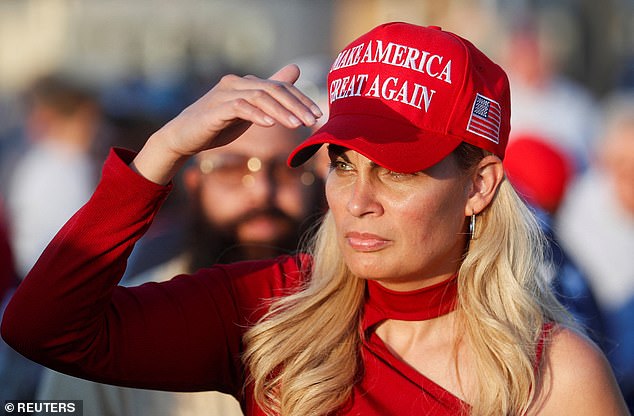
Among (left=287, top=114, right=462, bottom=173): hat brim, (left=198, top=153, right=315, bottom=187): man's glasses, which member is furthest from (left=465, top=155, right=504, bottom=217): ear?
(left=198, top=153, right=315, bottom=187): man's glasses

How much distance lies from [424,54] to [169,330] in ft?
2.94

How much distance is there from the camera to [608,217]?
6.61 meters

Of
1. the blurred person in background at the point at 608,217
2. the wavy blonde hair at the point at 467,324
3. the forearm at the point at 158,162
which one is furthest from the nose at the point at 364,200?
the blurred person in background at the point at 608,217

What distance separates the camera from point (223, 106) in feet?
7.59

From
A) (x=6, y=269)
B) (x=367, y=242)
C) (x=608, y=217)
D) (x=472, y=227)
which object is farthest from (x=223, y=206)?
(x=608, y=217)

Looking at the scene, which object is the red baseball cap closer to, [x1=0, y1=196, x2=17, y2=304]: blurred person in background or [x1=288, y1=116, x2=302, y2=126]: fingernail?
[x1=288, y1=116, x2=302, y2=126]: fingernail

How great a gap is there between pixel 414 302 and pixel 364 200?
34cm

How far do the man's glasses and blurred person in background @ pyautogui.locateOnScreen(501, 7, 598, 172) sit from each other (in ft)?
12.2

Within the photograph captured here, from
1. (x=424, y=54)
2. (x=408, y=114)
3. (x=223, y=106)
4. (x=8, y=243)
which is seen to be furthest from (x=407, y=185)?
(x=8, y=243)

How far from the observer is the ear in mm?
2600

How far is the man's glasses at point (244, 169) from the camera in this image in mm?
4160

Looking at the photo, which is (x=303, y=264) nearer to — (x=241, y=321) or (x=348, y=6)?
(x=241, y=321)

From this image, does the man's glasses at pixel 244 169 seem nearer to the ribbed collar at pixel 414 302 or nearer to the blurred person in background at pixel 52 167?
the ribbed collar at pixel 414 302

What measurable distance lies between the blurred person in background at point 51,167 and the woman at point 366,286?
12.2 feet
